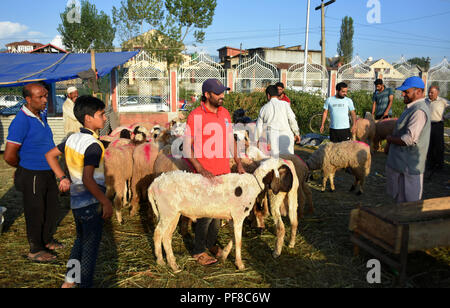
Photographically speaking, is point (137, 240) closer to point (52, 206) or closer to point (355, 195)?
point (52, 206)

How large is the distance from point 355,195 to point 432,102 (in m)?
3.90

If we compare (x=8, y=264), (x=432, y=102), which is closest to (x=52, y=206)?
(x=8, y=264)

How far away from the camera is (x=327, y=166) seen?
6949mm

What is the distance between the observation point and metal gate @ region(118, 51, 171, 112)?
17328 millimetres

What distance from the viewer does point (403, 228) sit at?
3236 mm

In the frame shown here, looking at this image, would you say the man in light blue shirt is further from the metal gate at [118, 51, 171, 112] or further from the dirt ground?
the metal gate at [118, 51, 171, 112]

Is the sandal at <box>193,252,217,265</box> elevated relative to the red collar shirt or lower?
lower

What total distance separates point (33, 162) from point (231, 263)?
9.23 ft

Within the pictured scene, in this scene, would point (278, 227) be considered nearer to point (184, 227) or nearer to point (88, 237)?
point (184, 227)

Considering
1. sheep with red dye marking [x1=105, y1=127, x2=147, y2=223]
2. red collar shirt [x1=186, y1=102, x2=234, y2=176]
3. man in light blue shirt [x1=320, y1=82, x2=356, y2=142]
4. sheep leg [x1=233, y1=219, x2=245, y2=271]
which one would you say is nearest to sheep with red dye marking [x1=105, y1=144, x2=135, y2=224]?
sheep with red dye marking [x1=105, y1=127, x2=147, y2=223]

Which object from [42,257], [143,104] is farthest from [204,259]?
[143,104]

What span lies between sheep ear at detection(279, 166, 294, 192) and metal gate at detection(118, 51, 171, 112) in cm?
1434
